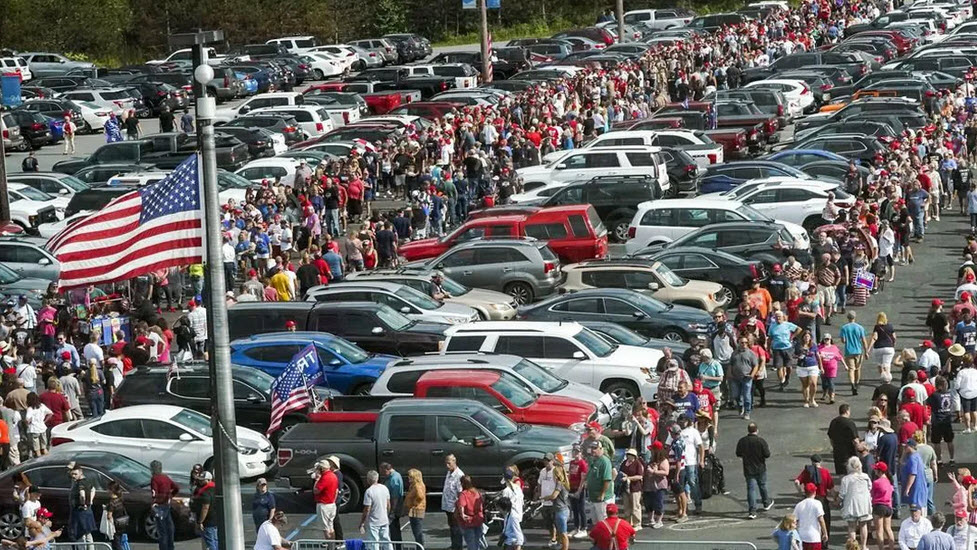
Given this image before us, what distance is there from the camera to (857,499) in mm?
19828

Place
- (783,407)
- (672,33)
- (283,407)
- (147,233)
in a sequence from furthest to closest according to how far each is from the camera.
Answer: (672,33)
(783,407)
(283,407)
(147,233)

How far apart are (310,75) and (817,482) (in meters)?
53.4

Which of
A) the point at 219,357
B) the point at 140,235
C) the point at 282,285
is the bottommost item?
the point at 282,285

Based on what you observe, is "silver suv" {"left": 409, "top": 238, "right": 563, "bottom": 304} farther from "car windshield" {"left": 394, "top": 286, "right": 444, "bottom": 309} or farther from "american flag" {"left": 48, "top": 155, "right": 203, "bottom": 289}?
"american flag" {"left": 48, "top": 155, "right": 203, "bottom": 289}

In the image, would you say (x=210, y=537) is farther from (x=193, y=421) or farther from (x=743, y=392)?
(x=743, y=392)

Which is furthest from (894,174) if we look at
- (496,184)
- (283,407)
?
(283,407)

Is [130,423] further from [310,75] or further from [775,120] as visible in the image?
[310,75]

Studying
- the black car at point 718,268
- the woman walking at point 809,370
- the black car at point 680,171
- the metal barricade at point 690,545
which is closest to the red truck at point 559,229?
the black car at point 718,268

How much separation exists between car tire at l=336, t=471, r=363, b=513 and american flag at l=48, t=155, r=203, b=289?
7.74 meters

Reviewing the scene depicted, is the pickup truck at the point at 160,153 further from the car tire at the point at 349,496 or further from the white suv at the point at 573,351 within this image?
the car tire at the point at 349,496

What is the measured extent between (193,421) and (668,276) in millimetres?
10011

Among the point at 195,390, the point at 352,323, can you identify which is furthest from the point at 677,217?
the point at 195,390

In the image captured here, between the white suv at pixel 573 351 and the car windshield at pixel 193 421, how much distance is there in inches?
176

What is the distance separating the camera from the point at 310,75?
2798 inches
